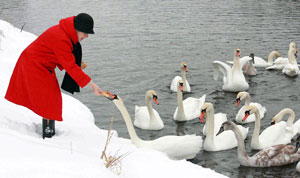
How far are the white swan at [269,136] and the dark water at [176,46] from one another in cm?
41

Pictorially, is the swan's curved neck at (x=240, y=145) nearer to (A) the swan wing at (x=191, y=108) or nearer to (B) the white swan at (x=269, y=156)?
(B) the white swan at (x=269, y=156)

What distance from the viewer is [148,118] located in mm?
11508

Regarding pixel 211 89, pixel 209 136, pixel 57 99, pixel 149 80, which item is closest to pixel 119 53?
pixel 149 80

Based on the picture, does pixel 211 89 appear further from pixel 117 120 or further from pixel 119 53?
pixel 119 53

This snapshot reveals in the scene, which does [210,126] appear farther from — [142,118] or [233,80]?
[233,80]

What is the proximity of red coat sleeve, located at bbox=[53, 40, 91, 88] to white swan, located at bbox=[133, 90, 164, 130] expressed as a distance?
5440 mm

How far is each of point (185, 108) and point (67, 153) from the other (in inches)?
300

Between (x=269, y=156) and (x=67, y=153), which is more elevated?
(x=67, y=153)

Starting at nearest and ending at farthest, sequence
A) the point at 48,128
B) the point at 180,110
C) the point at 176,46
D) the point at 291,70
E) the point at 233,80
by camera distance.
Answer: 1. the point at 48,128
2. the point at 180,110
3. the point at 233,80
4. the point at 291,70
5. the point at 176,46

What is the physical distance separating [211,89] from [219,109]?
181 centimetres

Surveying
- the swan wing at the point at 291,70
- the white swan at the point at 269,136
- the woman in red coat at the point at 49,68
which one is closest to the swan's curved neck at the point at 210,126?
the white swan at the point at 269,136

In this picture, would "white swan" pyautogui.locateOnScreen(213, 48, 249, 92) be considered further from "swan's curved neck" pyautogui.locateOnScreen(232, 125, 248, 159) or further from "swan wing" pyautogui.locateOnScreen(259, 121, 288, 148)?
"swan's curved neck" pyautogui.locateOnScreen(232, 125, 248, 159)

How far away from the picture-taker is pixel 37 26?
2453cm

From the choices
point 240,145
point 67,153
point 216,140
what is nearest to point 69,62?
point 67,153
